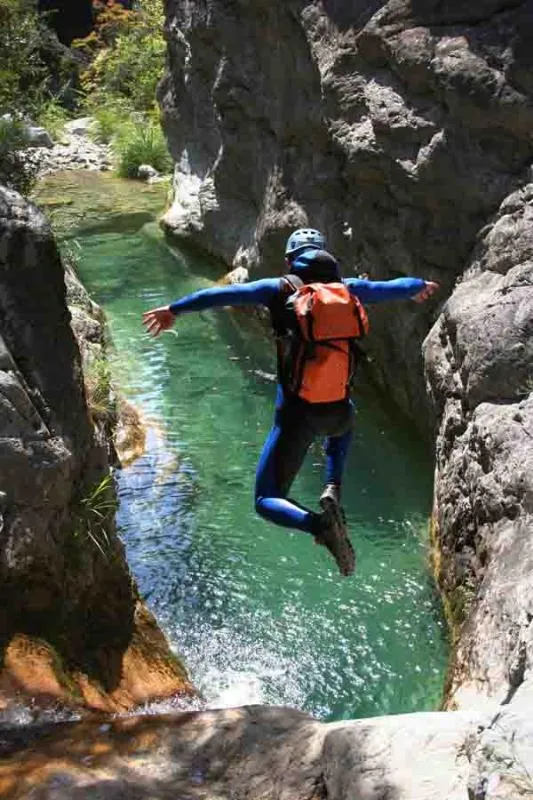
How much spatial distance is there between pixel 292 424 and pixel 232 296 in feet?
2.66

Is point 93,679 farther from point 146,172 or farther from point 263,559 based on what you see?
point 146,172

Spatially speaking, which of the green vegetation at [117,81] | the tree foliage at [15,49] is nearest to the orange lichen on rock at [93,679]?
the tree foliage at [15,49]

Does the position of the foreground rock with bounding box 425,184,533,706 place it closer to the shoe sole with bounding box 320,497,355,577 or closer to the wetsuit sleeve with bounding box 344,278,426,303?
the shoe sole with bounding box 320,497,355,577

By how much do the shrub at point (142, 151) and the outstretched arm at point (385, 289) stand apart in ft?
56.0

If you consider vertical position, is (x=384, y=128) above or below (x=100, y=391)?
above

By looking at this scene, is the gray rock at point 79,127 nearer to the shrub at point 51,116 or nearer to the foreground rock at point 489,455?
the shrub at point 51,116

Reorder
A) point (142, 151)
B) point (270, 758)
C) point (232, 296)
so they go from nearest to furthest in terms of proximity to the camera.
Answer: point (270, 758) → point (232, 296) → point (142, 151)

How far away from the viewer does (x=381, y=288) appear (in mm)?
5129

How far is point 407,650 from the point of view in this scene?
5.95 m

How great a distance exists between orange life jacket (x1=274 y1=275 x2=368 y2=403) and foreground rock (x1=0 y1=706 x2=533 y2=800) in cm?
168

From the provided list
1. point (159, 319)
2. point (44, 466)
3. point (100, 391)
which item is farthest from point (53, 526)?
point (100, 391)

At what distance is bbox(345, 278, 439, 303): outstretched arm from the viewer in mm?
5070

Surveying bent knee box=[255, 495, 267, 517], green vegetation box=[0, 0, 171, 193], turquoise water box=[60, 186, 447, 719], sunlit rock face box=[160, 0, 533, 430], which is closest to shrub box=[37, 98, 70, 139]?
green vegetation box=[0, 0, 171, 193]

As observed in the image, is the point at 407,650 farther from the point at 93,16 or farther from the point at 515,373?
the point at 93,16
